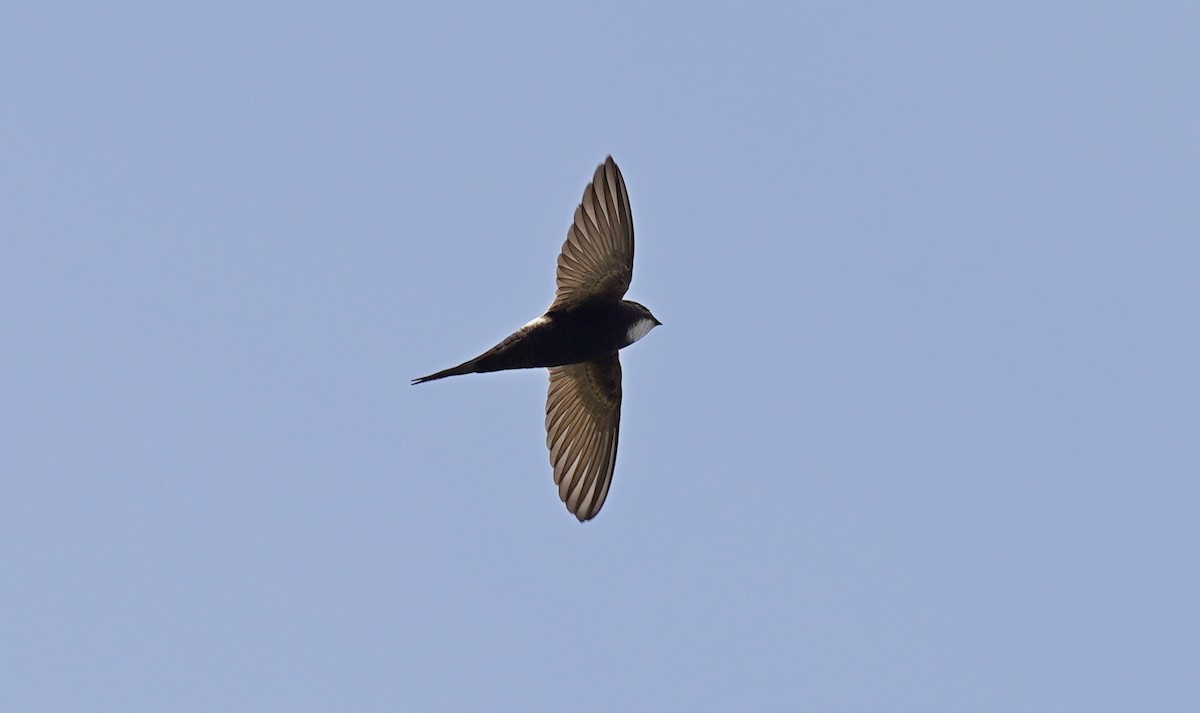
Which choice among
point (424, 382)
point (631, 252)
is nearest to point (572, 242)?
point (631, 252)

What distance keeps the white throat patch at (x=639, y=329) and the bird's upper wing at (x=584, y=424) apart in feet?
1.51

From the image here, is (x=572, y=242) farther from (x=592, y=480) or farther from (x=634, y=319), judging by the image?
(x=592, y=480)

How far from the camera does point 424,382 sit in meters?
11.2

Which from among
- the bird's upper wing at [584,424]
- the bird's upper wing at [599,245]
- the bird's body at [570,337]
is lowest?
the bird's upper wing at [584,424]

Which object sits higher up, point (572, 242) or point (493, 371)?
point (572, 242)

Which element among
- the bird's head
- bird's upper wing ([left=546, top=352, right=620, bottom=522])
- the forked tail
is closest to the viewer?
the forked tail

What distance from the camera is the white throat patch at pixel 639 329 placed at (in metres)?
12.1

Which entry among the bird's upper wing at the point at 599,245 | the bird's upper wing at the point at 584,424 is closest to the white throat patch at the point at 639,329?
the bird's upper wing at the point at 599,245

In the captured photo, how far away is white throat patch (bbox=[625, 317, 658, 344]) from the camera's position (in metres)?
12.1

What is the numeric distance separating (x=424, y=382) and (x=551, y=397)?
1.79m

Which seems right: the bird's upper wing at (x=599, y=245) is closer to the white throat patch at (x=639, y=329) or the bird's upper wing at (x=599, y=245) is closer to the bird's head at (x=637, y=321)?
the bird's head at (x=637, y=321)

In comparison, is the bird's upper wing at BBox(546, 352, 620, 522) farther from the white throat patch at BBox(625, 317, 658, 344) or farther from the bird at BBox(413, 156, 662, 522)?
the white throat patch at BBox(625, 317, 658, 344)

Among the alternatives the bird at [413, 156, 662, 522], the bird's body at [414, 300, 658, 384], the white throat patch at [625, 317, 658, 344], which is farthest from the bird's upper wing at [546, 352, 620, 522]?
the bird's body at [414, 300, 658, 384]

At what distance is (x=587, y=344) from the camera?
1194 cm
